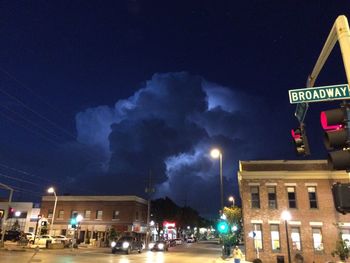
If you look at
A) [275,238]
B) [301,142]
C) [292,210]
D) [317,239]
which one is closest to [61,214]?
[275,238]

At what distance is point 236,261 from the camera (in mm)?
24031

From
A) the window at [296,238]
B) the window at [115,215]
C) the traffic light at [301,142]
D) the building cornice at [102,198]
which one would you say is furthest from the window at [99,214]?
the traffic light at [301,142]

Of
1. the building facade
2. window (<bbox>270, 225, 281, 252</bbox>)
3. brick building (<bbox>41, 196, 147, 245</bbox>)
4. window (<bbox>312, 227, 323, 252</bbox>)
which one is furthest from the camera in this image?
the building facade

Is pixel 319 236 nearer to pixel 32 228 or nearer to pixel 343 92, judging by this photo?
pixel 343 92

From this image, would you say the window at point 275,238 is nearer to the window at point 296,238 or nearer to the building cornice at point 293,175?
the window at point 296,238

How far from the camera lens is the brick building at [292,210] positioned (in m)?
31.9

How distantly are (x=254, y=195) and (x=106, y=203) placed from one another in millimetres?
37139

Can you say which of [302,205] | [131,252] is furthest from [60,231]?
[302,205]

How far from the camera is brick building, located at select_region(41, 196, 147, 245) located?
206 ft

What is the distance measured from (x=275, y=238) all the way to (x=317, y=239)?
150 inches

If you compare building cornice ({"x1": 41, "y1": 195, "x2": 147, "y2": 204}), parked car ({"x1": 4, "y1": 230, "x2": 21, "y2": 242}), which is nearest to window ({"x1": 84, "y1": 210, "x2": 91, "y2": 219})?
building cornice ({"x1": 41, "y1": 195, "x2": 147, "y2": 204})

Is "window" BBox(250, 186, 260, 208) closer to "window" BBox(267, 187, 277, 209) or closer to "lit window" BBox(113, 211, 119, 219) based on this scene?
"window" BBox(267, 187, 277, 209)

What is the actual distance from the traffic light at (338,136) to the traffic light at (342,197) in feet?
0.88

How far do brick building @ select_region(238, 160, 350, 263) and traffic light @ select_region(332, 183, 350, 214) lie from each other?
96.5ft
